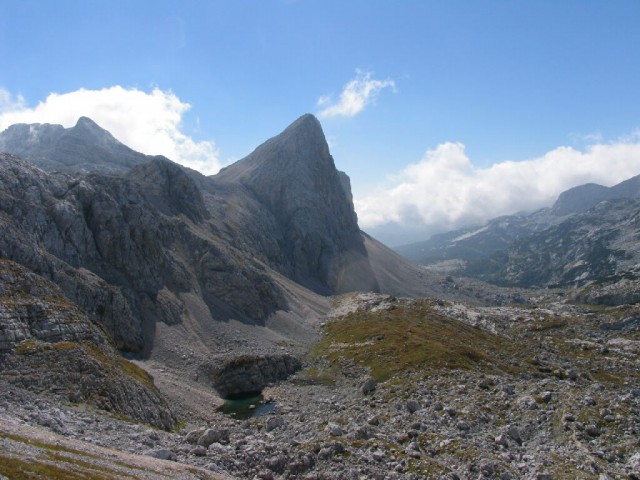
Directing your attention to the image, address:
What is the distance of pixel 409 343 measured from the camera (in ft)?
365

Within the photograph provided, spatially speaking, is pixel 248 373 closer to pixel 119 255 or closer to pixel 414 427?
pixel 119 255

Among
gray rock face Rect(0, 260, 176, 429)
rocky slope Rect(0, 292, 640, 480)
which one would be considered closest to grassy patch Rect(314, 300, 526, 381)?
rocky slope Rect(0, 292, 640, 480)

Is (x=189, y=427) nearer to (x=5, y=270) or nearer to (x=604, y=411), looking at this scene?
(x=5, y=270)

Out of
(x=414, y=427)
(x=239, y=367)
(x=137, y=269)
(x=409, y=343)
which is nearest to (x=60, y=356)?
(x=239, y=367)

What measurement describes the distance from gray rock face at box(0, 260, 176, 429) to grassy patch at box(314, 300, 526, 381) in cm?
4734

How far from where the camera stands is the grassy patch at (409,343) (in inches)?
3757

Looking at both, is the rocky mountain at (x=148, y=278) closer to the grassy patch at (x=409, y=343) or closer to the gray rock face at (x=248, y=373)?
the gray rock face at (x=248, y=373)

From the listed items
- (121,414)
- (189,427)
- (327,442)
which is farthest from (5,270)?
(327,442)

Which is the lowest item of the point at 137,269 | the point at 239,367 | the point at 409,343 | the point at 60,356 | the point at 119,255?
the point at 409,343

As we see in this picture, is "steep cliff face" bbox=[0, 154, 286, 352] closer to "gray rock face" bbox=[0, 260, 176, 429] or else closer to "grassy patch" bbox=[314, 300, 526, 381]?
"gray rock face" bbox=[0, 260, 176, 429]

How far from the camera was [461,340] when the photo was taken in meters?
123

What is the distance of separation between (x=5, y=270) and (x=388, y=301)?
422 ft

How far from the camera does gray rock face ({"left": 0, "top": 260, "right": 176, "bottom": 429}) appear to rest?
5853 cm

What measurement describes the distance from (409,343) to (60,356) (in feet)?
244
